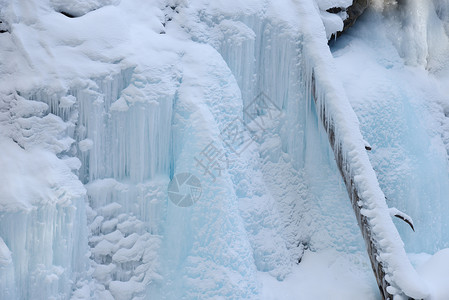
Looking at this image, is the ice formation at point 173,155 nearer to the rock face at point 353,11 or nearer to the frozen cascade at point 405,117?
the frozen cascade at point 405,117

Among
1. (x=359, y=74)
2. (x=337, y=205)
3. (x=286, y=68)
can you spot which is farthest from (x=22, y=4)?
(x=359, y=74)

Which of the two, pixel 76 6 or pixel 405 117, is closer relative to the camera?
pixel 76 6

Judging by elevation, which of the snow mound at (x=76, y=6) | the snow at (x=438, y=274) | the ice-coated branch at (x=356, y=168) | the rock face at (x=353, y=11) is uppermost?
the snow mound at (x=76, y=6)

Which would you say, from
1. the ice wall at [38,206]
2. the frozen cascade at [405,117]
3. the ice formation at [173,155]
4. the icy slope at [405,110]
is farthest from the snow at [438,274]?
the ice wall at [38,206]

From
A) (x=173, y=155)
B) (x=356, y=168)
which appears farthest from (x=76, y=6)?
(x=356, y=168)

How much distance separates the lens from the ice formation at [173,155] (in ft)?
10.6

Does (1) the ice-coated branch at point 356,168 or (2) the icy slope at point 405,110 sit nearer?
(1) the ice-coated branch at point 356,168

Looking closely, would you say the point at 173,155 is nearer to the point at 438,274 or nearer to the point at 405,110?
the point at 438,274

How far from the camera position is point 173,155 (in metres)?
3.88

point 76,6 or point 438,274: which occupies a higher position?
point 76,6

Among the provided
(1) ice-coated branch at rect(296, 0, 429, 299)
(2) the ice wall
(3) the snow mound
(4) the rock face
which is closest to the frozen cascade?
(4) the rock face

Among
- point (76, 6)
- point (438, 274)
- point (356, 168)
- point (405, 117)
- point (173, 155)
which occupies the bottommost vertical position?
point (438, 274)

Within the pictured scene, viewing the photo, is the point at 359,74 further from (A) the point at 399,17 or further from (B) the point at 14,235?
(B) the point at 14,235

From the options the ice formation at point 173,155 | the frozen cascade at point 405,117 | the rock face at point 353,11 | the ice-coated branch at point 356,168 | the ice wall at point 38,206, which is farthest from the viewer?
the rock face at point 353,11
